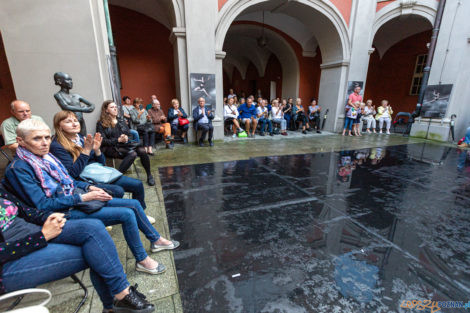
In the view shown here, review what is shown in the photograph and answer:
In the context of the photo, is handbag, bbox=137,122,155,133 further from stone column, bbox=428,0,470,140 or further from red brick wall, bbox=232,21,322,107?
stone column, bbox=428,0,470,140

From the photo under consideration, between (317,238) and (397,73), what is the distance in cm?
1391

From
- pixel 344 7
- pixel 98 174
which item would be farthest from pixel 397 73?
pixel 98 174

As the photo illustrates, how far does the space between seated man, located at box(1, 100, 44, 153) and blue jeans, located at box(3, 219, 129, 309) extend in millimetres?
2412

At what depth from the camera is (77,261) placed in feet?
4.15

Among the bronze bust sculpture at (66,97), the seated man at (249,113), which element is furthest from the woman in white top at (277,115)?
the bronze bust sculpture at (66,97)

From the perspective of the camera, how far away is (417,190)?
3301 mm

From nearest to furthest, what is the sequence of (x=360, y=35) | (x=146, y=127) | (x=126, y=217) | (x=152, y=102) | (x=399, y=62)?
1. (x=126, y=217)
2. (x=146, y=127)
3. (x=152, y=102)
4. (x=360, y=35)
5. (x=399, y=62)

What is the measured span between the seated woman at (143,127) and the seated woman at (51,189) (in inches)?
139

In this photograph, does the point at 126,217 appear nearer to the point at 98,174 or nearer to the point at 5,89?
the point at 98,174

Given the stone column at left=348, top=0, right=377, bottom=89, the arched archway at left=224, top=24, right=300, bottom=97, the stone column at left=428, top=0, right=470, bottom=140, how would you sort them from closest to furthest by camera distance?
the stone column at left=428, top=0, right=470, bottom=140 < the stone column at left=348, top=0, right=377, bottom=89 < the arched archway at left=224, top=24, right=300, bottom=97

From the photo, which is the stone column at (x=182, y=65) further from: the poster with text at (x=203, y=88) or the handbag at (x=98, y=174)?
the handbag at (x=98, y=174)

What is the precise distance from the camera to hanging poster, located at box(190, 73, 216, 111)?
6195 millimetres

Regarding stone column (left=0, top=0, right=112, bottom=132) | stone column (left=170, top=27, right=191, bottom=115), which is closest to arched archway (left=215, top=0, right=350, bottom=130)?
stone column (left=170, top=27, right=191, bottom=115)

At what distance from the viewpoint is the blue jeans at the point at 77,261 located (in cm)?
113
